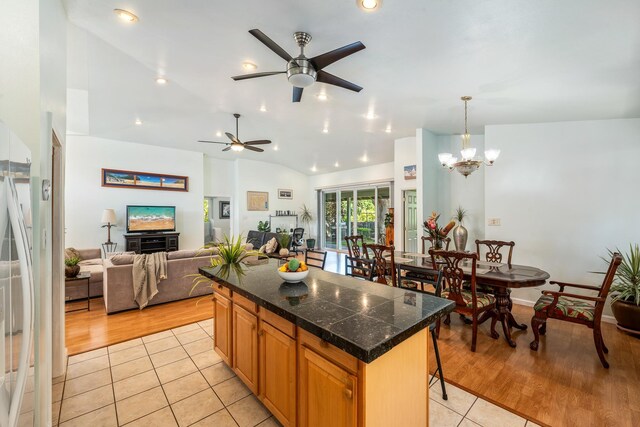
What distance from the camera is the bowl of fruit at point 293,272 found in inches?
80.3

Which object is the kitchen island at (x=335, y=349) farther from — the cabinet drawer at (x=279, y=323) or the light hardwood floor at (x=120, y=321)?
the light hardwood floor at (x=120, y=321)

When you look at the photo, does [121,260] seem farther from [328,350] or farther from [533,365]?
[533,365]

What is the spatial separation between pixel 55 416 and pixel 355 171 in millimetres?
7964

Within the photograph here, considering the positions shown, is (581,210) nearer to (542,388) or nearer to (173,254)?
(542,388)

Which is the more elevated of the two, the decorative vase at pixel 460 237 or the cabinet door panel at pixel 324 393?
the decorative vase at pixel 460 237

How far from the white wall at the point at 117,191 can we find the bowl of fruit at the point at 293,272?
6512 millimetres

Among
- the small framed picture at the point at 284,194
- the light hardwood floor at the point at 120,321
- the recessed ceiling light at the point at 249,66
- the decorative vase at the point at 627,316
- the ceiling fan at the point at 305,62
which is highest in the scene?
the recessed ceiling light at the point at 249,66

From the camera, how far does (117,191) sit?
6688 millimetres

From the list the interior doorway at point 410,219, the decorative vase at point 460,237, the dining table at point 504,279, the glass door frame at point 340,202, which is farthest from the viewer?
the glass door frame at point 340,202

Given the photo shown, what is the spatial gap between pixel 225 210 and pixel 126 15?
7.42m

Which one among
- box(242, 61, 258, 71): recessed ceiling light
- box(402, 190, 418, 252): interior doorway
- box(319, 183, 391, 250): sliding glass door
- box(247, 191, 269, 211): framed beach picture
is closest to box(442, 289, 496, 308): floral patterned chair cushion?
box(402, 190, 418, 252): interior doorway

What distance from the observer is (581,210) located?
150 inches

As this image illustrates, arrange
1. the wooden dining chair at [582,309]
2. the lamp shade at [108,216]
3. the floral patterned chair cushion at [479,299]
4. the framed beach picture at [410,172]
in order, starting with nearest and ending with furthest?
the wooden dining chair at [582,309] → the floral patterned chair cushion at [479,299] → the framed beach picture at [410,172] → the lamp shade at [108,216]

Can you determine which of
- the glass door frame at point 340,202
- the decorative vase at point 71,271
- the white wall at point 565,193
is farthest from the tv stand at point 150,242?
the white wall at point 565,193
